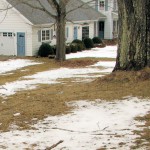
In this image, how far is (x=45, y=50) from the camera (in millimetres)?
34906

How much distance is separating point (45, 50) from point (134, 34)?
21.5 metres

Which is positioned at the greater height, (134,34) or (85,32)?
(85,32)

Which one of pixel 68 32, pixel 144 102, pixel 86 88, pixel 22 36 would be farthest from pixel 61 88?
pixel 68 32

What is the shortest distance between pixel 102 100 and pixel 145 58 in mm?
3435

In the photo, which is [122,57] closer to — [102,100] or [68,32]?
[102,100]

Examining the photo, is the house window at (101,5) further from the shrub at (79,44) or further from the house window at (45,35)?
the house window at (45,35)

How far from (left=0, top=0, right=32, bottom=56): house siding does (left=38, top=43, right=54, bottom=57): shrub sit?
37.6 inches

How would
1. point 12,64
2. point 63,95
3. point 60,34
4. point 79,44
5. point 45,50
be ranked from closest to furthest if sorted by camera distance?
point 63,95 → point 12,64 → point 60,34 → point 45,50 → point 79,44

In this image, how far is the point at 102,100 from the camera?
446 inches

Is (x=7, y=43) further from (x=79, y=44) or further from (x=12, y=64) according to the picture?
(x=79, y=44)

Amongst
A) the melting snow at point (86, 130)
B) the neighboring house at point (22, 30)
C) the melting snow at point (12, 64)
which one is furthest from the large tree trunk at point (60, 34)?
the melting snow at point (86, 130)

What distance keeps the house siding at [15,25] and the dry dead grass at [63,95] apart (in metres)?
20.6

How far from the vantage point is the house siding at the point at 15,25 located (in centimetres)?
3484

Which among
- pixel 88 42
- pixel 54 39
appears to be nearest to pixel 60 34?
pixel 54 39
